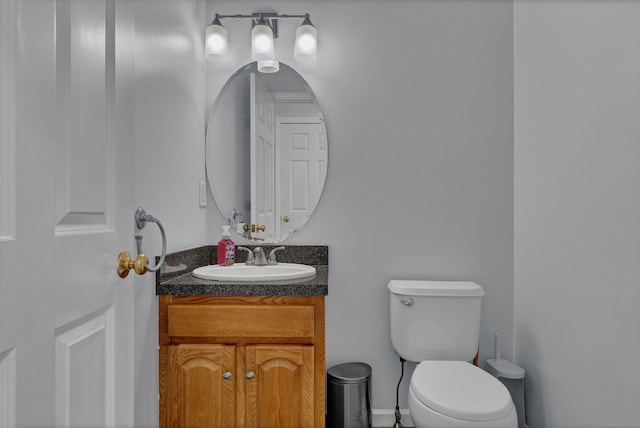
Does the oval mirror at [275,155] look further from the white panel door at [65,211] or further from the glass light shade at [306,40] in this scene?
the white panel door at [65,211]

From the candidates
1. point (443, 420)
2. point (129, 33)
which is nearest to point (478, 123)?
point (443, 420)

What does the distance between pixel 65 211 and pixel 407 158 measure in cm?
164

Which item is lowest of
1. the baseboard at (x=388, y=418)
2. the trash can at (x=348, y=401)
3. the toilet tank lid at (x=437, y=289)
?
the baseboard at (x=388, y=418)

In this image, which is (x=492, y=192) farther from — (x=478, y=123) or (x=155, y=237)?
(x=155, y=237)

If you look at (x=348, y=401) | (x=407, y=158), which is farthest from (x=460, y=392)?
(x=407, y=158)

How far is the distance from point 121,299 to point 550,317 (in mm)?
1704

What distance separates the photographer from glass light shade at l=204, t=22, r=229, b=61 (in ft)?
6.44

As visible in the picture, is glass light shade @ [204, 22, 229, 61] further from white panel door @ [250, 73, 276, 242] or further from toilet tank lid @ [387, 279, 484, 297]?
toilet tank lid @ [387, 279, 484, 297]

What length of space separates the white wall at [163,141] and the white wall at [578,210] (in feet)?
5.32

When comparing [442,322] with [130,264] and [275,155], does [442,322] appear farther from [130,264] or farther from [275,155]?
[130,264]

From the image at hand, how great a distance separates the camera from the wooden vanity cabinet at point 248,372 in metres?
1.43

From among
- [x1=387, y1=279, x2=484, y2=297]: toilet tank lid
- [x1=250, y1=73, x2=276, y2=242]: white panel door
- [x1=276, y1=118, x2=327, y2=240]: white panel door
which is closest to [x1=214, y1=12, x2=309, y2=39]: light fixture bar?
[x1=250, y1=73, x2=276, y2=242]: white panel door

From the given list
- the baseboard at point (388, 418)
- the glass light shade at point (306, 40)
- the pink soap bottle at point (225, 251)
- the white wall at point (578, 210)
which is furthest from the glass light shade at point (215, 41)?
the baseboard at point (388, 418)

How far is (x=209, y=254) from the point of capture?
2021 mm
